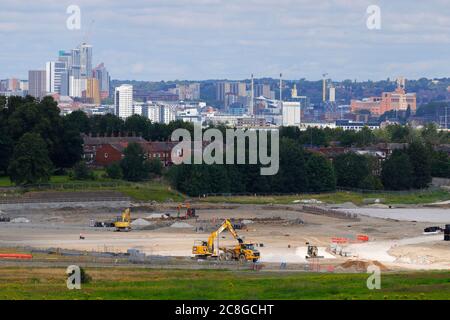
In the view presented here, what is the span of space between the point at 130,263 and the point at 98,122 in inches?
3471

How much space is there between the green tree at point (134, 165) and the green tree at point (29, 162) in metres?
12.4

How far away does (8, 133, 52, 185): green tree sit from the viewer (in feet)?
336

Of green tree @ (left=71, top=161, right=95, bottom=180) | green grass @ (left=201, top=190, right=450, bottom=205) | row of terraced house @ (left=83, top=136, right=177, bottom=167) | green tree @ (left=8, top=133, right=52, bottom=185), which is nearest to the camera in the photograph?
green tree @ (left=8, top=133, right=52, bottom=185)

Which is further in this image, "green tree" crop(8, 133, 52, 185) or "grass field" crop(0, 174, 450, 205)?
"grass field" crop(0, 174, 450, 205)

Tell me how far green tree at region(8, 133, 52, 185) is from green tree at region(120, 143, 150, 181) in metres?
12.4

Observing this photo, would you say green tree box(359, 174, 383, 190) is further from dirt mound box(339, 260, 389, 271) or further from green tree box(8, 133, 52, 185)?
dirt mound box(339, 260, 389, 271)

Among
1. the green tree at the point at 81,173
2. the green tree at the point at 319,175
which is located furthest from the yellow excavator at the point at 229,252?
the green tree at the point at 319,175

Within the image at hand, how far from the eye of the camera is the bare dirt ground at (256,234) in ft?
226

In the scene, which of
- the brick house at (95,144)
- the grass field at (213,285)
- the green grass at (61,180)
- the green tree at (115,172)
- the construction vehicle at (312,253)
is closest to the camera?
the grass field at (213,285)

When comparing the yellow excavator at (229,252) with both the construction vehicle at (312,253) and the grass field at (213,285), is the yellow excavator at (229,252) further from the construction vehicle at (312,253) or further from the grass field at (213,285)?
the grass field at (213,285)

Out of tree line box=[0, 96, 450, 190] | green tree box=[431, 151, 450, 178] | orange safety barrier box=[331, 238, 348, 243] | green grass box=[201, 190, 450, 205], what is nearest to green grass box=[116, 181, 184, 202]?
tree line box=[0, 96, 450, 190]

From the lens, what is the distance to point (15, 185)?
103m

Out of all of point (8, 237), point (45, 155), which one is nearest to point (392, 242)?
point (8, 237)
